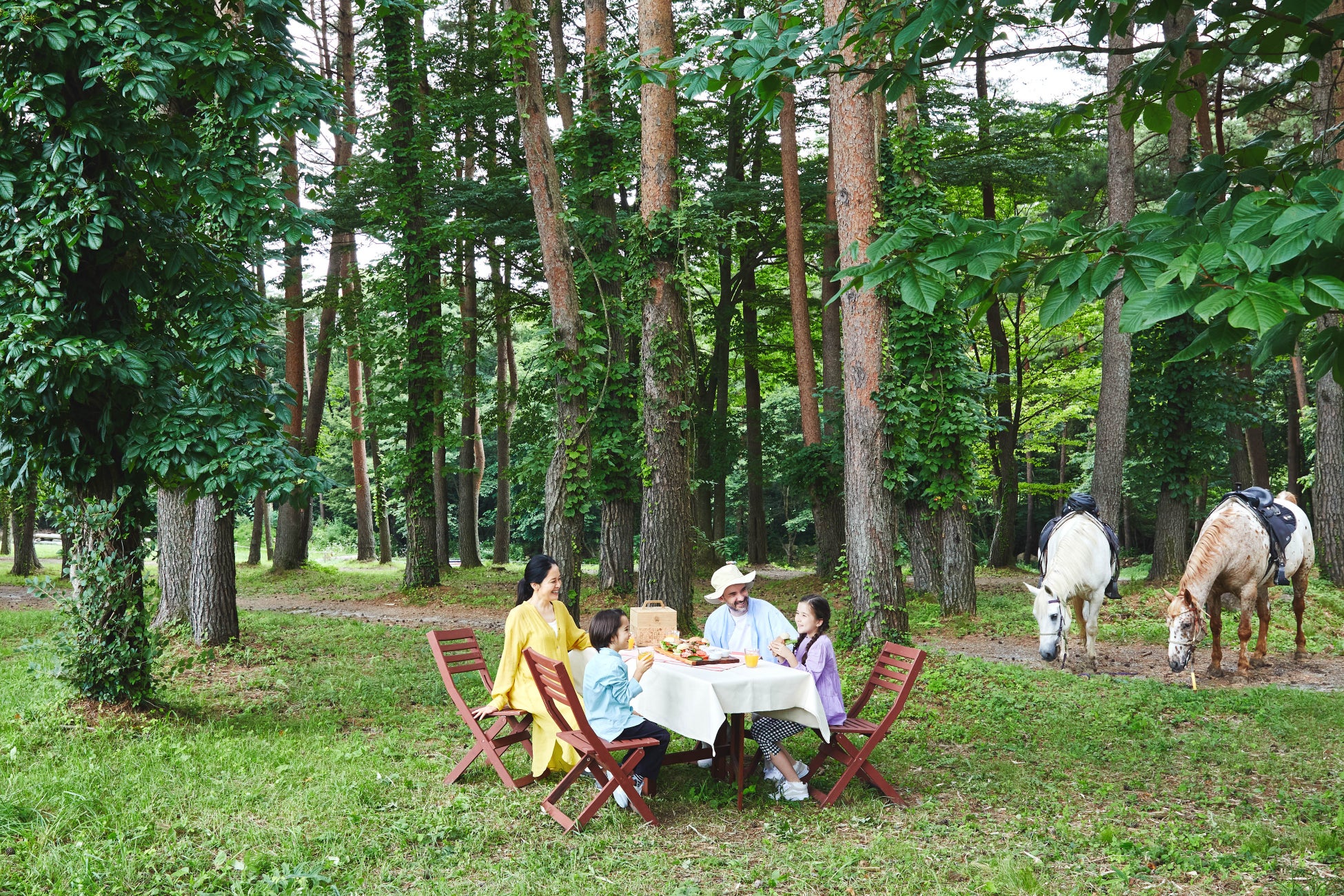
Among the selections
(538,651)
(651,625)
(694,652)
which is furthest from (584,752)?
(651,625)

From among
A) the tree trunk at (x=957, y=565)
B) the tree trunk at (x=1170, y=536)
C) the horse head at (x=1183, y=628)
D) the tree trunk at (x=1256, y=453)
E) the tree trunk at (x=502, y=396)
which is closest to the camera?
the horse head at (x=1183, y=628)

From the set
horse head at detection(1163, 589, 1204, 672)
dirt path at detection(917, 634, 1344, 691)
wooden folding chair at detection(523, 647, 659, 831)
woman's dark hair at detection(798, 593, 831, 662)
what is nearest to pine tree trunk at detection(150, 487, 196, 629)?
wooden folding chair at detection(523, 647, 659, 831)

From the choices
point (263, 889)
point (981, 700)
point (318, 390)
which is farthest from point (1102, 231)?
point (318, 390)

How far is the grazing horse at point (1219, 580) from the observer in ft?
30.4

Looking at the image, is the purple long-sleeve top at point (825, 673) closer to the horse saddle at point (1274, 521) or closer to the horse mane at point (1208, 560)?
the horse mane at point (1208, 560)

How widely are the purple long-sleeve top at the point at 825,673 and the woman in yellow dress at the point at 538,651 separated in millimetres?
1700

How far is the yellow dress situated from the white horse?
5.44 m

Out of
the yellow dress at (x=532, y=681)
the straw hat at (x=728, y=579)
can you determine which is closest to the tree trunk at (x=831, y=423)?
the straw hat at (x=728, y=579)

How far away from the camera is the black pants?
6012 millimetres

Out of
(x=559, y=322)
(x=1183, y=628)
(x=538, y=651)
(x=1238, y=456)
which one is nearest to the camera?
(x=538, y=651)

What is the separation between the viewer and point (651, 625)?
23.5 ft

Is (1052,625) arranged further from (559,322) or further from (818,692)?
(559,322)

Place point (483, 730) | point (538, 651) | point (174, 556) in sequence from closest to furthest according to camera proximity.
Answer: point (538, 651) < point (483, 730) < point (174, 556)

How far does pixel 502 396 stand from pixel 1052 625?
43.7 feet
